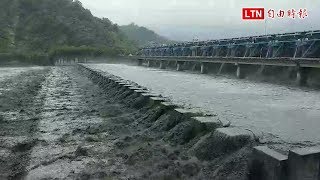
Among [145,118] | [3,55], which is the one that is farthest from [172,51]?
[145,118]

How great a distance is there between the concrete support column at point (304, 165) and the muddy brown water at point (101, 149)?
2.38 ft

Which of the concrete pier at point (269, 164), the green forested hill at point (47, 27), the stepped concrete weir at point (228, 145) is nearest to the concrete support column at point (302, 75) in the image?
the stepped concrete weir at point (228, 145)

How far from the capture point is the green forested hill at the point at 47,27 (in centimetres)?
9875

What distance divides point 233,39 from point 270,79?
35.7 feet

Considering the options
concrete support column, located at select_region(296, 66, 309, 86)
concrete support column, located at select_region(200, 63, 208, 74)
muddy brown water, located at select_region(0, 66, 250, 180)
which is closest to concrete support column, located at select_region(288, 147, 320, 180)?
muddy brown water, located at select_region(0, 66, 250, 180)

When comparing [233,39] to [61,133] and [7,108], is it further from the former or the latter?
[61,133]

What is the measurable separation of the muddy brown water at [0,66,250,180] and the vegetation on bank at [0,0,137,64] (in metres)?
81.6

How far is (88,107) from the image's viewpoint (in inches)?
490

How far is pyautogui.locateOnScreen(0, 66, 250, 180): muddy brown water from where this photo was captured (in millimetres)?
5652

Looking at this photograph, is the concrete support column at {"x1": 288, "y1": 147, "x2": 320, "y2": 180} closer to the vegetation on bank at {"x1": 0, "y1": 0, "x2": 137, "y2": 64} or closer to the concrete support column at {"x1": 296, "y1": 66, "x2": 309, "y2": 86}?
the concrete support column at {"x1": 296, "y1": 66, "x2": 309, "y2": 86}

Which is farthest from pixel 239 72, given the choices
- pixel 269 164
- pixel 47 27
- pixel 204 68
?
pixel 47 27

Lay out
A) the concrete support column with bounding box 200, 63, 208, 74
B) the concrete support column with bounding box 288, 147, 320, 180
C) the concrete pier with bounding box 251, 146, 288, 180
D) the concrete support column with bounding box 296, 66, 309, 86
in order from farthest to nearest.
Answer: the concrete support column with bounding box 200, 63, 208, 74 < the concrete support column with bounding box 296, 66, 309, 86 < the concrete pier with bounding box 251, 146, 288, 180 < the concrete support column with bounding box 288, 147, 320, 180

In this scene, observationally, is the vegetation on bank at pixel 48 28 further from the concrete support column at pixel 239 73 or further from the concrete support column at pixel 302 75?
the concrete support column at pixel 302 75

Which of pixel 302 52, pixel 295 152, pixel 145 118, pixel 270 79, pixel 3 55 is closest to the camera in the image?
pixel 295 152
